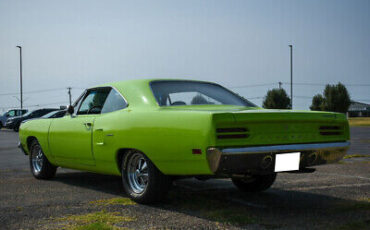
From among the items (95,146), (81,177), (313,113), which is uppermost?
(313,113)

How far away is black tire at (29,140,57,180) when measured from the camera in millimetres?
7066

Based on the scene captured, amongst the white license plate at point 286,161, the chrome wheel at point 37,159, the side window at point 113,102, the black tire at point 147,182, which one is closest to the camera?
the white license plate at point 286,161

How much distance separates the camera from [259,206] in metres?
4.79

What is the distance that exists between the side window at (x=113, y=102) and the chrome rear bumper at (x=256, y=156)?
1.70m

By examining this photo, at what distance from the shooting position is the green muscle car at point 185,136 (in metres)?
4.10

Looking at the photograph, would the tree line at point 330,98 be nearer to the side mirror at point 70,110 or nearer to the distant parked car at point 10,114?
the distant parked car at point 10,114

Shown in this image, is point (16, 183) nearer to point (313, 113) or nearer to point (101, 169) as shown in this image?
point (101, 169)

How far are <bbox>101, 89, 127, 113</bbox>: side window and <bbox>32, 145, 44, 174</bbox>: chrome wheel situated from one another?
2.13 m

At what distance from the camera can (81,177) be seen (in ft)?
24.2

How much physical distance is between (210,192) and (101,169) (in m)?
1.37

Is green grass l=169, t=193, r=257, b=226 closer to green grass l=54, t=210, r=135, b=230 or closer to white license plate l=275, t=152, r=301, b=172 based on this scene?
white license plate l=275, t=152, r=301, b=172

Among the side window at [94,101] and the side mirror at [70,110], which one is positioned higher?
the side window at [94,101]

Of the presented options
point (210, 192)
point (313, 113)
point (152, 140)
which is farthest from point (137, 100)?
point (313, 113)

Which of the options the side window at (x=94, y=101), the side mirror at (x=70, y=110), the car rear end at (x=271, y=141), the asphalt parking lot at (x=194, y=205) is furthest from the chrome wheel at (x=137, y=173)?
the side mirror at (x=70, y=110)
